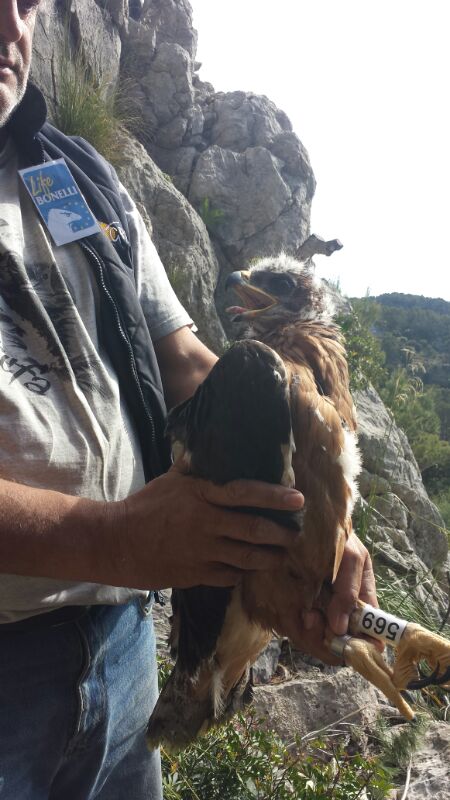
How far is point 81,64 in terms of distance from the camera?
35.7ft

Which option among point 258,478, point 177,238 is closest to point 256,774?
point 258,478

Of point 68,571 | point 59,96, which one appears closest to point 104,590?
point 68,571

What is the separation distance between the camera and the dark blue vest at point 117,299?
2094mm

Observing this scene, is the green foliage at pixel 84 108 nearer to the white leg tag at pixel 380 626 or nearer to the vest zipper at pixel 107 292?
the vest zipper at pixel 107 292

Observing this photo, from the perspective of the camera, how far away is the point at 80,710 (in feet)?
6.39

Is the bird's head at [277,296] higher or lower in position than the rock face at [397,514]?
higher

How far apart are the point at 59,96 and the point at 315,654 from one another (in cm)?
1012

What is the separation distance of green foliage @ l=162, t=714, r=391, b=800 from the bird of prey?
2.80ft

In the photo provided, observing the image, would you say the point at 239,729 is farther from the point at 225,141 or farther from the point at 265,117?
the point at 265,117

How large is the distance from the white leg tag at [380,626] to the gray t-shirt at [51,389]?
885mm

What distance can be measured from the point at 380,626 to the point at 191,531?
3.37 ft

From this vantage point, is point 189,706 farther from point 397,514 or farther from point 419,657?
point 397,514

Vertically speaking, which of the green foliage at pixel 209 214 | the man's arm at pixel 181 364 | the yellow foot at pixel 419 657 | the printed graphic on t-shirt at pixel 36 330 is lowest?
the yellow foot at pixel 419 657

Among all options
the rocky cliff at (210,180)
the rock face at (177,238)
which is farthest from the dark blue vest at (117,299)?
the rock face at (177,238)
